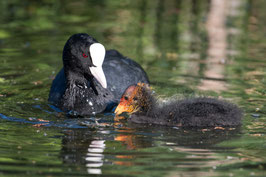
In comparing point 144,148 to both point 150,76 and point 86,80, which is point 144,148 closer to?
point 86,80

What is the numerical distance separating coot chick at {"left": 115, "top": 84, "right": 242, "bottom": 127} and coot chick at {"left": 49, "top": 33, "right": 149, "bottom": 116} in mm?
454

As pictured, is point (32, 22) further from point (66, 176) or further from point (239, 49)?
point (66, 176)

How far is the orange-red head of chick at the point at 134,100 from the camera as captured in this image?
6387mm

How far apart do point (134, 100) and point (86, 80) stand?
112 cm

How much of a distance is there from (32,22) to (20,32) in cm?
104

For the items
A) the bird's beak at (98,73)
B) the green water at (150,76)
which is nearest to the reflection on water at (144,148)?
the green water at (150,76)

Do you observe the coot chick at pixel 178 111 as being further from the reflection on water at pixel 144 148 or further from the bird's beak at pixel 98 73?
the bird's beak at pixel 98 73

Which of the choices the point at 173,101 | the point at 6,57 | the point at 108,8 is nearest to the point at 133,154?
the point at 173,101

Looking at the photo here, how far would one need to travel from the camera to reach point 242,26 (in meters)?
12.9

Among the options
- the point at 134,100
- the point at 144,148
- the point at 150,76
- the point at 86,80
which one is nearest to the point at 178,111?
the point at 134,100

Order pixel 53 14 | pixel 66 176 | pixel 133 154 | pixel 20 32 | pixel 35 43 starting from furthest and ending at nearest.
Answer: pixel 53 14 → pixel 20 32 → pixel 35 43 → pixel 133 154 → pixel 66 176

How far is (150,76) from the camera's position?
885cm

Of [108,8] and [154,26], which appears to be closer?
[154,26]

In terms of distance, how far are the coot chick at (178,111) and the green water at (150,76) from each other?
0.46 ft
